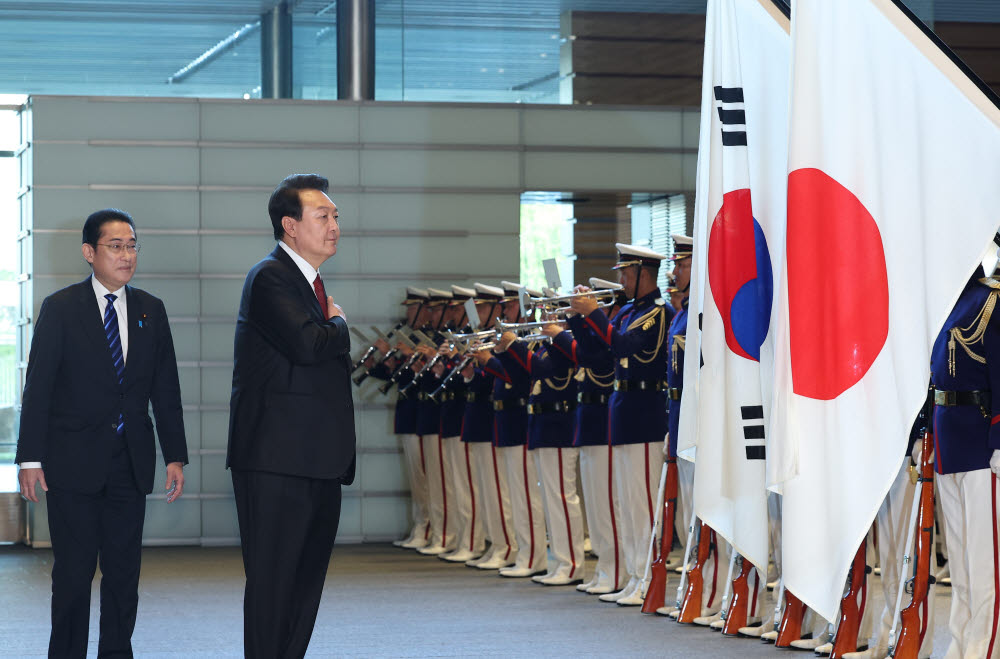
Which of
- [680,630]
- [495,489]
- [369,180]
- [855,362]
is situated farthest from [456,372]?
[855,362]

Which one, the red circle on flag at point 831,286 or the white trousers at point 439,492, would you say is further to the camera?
the white trousers at point 439,492

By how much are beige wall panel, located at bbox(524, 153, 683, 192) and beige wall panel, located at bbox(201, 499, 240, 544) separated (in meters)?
3.16

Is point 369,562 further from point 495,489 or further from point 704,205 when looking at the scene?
point 704,205

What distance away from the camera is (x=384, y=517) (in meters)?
9.84

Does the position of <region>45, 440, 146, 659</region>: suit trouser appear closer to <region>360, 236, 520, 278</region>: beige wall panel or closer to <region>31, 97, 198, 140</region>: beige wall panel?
<region>360, 236, 520, 278</region>: beige wall panel

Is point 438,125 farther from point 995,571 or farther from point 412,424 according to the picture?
point 995,571

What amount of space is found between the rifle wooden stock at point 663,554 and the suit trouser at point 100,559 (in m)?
2.59

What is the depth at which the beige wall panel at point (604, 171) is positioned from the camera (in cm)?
1004

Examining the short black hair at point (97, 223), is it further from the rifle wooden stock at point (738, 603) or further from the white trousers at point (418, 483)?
the white trousers at point (418, 483)

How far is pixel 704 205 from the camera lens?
147 inches

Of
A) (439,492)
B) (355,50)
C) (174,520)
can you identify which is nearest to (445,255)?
(355,50)

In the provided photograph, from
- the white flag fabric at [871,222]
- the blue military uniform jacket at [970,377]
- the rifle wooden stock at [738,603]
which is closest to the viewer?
the white flag fabric at [871,222]

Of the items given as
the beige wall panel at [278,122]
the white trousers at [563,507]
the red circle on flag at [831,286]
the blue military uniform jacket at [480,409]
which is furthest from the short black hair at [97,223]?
the beige wall panel at [278,122]

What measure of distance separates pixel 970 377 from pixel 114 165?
22.4 ft
